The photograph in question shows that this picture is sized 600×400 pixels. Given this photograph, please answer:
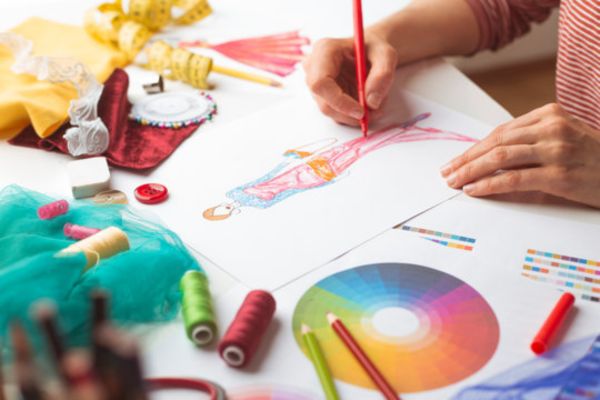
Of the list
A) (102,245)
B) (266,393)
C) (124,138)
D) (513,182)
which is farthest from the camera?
(124,138)

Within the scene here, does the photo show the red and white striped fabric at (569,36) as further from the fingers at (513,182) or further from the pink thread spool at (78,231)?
the pink thread spool at (78,231)

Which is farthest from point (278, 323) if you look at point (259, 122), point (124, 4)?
point (124, 4)

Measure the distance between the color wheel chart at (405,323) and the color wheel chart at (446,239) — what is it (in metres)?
0.05

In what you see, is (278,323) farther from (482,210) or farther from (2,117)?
(2,117)

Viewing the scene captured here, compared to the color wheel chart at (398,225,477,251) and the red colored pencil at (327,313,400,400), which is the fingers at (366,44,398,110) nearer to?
the color wheel chart at (398,225,477,251)

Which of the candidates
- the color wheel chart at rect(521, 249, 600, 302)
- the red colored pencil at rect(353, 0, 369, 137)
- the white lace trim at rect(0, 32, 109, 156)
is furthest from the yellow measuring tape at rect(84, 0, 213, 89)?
the color wheel chart at rect(521, 249, 600, 302)

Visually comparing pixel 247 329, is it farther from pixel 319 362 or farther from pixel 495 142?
pixel 495 142

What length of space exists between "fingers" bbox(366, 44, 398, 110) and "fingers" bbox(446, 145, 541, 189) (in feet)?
0.60

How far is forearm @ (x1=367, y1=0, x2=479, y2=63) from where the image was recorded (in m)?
1.14

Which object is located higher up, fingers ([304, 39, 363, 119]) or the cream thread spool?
fingers ([304, 39, 363, 119])

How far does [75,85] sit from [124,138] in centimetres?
13

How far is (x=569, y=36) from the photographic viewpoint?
1118mm

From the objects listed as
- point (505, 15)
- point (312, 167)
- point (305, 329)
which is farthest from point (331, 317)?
point (505, 15)

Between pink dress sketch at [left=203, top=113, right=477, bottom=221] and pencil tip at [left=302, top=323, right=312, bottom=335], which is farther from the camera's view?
pink dress sketch at [left=203, top=113, right=477, bottom=221]
